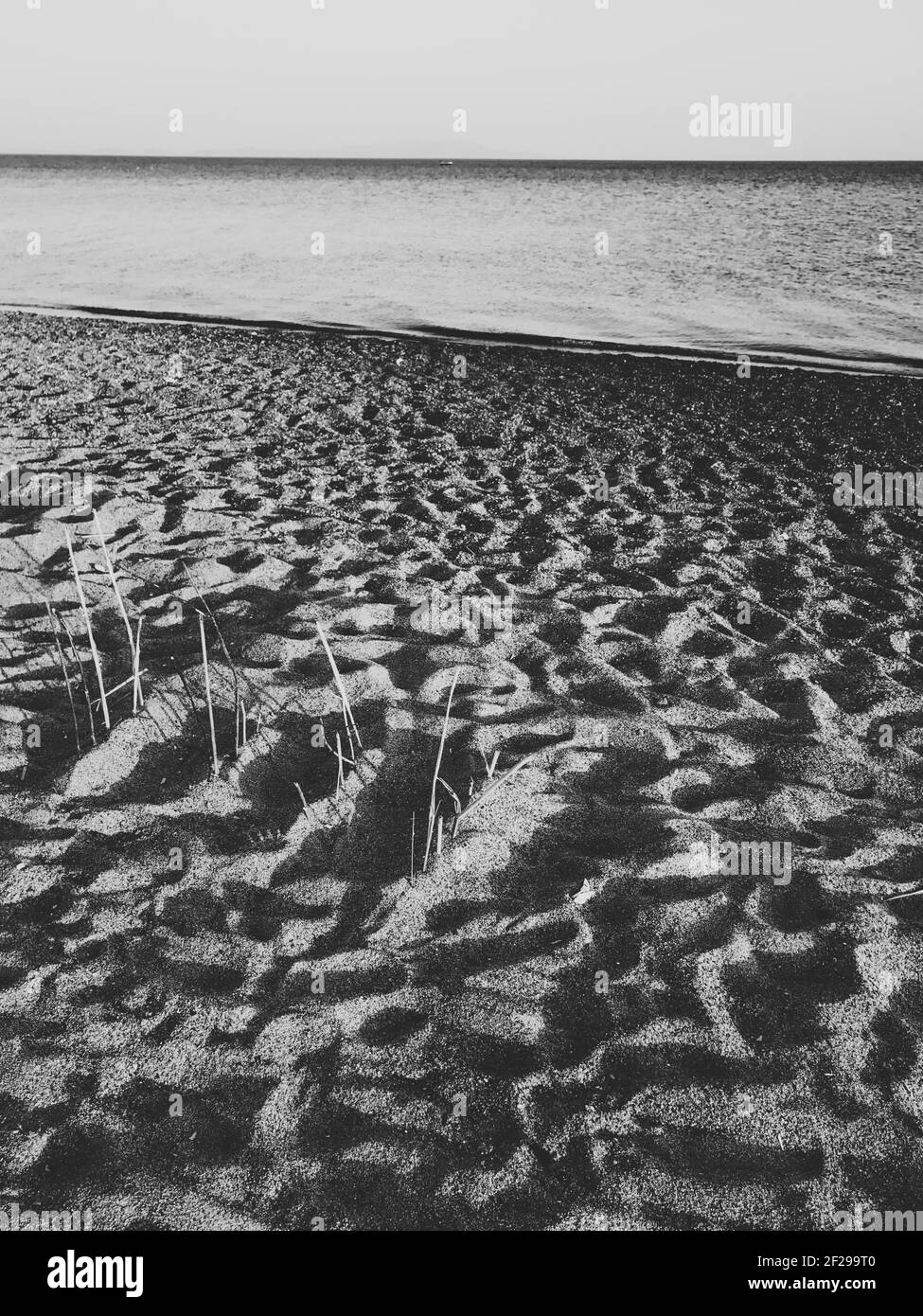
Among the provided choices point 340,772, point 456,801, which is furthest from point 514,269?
point 456,801

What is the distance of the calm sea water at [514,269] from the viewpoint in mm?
11734

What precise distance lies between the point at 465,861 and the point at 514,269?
49.8 feet

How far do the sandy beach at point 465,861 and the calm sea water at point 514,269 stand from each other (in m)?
6.73

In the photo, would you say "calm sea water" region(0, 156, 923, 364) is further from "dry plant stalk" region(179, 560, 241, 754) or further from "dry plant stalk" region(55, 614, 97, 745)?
"dry plant stalk" region(55, 614, 97, 745)

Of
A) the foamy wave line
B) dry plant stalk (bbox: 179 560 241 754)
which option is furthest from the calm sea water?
dry plant stalk (bbox: 179 560 241 754)

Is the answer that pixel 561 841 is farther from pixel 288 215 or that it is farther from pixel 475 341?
pixel 288 215

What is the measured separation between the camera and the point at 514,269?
16016 mm

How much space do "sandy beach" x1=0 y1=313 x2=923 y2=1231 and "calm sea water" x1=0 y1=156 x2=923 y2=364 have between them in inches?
265

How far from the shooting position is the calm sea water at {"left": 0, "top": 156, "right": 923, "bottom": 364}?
38.5 feet

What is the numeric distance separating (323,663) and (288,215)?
88.8 ft

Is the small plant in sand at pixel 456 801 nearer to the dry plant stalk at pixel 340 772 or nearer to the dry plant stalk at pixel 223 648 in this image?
the dry plant stalk at pixel 340 772

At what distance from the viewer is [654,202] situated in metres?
34.6

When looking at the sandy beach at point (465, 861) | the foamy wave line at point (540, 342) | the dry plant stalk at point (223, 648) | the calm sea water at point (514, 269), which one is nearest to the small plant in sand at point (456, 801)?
the sandy beach at point (465, 861)

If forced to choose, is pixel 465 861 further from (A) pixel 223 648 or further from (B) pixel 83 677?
(B) pixel 83 677
